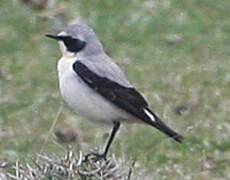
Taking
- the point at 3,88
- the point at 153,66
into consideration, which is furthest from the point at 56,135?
the point at 153,66

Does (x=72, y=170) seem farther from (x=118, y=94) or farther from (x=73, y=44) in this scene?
(x=73, y=44)

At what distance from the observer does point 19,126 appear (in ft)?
A: 30.4

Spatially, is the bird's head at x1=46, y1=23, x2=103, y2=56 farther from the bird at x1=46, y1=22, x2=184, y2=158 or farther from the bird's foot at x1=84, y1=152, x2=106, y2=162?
the bird's foot at x1=84, y1=152, x2=106, y2=162

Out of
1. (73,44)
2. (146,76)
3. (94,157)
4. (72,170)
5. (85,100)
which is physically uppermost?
(72,170)

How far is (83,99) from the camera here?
6156mm

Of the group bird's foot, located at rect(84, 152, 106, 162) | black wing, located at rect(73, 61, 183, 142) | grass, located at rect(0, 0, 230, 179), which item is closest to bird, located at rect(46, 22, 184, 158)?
black wing, located at rect(73, 61, 183, 142)

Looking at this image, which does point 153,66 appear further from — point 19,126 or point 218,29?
point 19,126

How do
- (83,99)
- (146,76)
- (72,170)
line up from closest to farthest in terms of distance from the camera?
Answer: (72,170), (83,99), (146,76)

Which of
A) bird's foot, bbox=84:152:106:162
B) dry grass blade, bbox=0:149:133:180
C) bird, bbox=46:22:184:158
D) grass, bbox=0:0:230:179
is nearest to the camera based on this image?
dry grass blade, bbox=0:149:133:180

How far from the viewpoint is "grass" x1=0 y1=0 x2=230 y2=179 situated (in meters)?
8.81

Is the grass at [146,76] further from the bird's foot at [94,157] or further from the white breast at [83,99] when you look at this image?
the bird's foot at [94,157]

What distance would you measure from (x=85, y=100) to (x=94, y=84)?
4.9 inches

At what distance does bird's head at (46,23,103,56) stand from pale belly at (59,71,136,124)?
177 mm

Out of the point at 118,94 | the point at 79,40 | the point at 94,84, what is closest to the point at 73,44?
the point at 79,40
